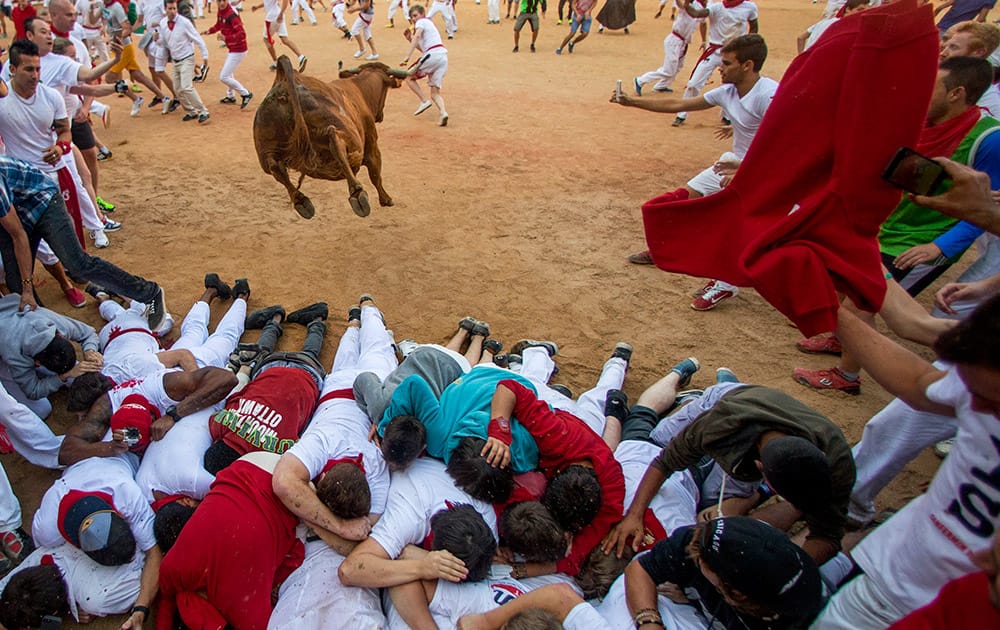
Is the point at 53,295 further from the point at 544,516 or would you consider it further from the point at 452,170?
the point at 544,516

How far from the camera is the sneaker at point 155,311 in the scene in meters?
4.80

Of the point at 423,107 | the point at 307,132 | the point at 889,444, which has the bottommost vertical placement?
the point at 889,444

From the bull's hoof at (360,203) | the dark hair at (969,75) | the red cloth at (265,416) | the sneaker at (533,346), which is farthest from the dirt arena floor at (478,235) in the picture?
the dark hair at (969,75)

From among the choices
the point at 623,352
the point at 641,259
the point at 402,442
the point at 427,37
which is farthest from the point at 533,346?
the point at 427,37

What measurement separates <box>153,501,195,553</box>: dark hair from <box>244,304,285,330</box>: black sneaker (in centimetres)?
204

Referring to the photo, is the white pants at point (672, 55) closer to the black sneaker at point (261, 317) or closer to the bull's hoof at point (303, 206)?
the bull's hoof at point (303, 206)

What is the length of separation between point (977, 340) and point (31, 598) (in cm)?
399

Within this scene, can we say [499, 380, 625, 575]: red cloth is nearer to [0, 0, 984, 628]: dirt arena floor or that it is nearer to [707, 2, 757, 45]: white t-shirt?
[0, 0, 984, 628]: dirt arena floor

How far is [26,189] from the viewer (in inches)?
164

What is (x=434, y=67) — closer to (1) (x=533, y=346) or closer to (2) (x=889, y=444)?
(1) (x=533, y=346)

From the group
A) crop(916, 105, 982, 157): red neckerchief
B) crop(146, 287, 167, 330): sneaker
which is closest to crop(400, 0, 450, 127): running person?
crop(146, 287, 167, 330): sneaker

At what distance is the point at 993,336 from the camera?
4.65ft

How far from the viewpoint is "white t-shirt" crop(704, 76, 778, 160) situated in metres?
4.66

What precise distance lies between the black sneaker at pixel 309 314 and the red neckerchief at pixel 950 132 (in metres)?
4.53
